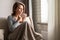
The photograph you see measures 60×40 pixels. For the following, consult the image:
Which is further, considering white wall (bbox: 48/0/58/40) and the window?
the window

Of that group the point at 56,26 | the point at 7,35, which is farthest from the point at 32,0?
the point at 7,35

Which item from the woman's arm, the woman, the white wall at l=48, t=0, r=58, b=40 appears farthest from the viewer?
the white wall at l=48, t=0, r=58, b=40

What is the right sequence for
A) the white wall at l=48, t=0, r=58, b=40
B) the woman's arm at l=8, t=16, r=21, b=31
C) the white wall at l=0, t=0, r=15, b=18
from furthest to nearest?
the white wall at l=0, t=0, r=15, b=18 → the white wall at l=48, t=0, r=58, b=40 → the woman's arm at l=8, t=16, r=21, b=31

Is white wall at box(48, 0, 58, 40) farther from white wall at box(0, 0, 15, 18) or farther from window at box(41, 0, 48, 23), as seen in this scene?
white wall at box(0, 0, 15, 18)

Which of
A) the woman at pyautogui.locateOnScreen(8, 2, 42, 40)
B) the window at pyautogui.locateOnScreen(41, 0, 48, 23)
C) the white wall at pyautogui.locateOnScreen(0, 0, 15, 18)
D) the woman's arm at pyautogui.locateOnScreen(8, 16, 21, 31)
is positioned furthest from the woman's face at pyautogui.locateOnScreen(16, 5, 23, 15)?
the window at pyautogui.locateOnScreen(41, 0, 48, 23)

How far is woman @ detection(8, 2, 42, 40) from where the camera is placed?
2.58 m

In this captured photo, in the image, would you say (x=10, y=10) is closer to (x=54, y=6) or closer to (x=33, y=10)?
(x=33, y=10)

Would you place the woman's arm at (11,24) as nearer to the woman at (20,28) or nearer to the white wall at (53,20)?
the woman at (20,28)

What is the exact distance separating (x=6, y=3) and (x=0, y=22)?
58 cm

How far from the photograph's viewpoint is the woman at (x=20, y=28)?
2580mm

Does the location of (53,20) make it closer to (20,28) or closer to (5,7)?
(20,28)

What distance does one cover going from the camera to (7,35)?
3.01 metres

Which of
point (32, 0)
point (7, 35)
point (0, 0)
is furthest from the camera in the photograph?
point (32, 0)

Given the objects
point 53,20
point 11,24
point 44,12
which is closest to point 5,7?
point 11,24
